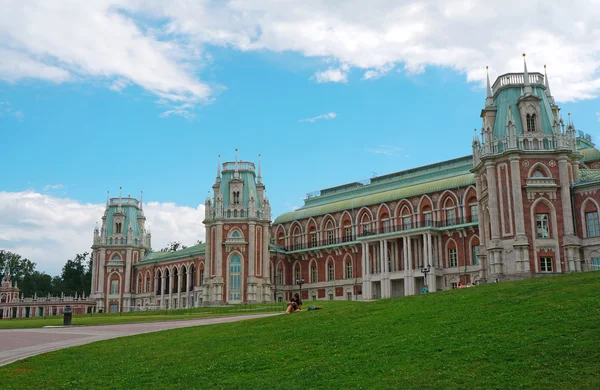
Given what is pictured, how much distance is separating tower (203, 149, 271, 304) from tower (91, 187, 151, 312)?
24.0 metres

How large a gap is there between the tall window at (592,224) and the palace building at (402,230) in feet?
0.21

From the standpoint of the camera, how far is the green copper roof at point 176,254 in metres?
79.6

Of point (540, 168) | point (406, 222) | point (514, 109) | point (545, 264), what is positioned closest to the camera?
point (545, 264)

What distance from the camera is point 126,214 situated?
9144 centimetres

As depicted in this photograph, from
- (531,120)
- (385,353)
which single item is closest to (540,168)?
(531,120)

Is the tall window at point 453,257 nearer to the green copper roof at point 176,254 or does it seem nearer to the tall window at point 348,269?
the tall window at point 348,269

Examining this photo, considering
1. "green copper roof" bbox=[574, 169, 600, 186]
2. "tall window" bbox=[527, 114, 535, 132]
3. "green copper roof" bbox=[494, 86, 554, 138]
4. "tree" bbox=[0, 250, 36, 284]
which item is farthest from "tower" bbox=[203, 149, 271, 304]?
"tree" bbox=[0, 250, 36, 284]

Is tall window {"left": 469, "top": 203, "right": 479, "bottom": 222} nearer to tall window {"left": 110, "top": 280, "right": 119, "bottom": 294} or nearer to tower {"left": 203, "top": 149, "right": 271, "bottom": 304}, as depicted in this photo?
tower {"left": 203, "top": 149, "right": 271, "bottom": 304}

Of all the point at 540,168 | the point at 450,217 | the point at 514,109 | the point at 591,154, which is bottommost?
the point at 450,217

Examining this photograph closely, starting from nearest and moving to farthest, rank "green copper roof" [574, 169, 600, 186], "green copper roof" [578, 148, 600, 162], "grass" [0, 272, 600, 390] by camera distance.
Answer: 1. "grass" [0, 272, 600, 390]
2. "green copper roof" [574, 169, 600, 186]
3. "green copper roof" [578, 148, 600, 162]

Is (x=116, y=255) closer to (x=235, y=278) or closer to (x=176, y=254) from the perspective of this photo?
(x=176, y=254)

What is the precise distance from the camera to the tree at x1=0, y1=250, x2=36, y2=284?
12203 cm

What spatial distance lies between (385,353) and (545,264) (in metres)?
31.5

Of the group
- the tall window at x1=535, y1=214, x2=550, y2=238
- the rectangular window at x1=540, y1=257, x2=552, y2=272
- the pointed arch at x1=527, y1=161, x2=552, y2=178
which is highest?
the pointed arch at x1=527, y1=161, x2=552, y2=178
